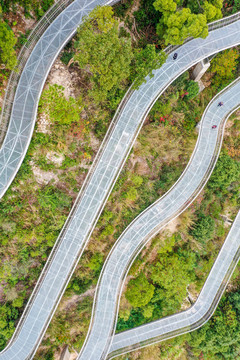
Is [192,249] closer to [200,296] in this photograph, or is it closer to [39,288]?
[200,296]

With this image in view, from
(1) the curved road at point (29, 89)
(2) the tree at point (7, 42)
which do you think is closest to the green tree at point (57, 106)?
(1) the curved road at point (29, 89)

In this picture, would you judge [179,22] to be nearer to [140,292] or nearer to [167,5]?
[167,5]

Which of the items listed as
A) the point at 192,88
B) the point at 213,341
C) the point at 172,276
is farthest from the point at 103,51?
the point at 213,341

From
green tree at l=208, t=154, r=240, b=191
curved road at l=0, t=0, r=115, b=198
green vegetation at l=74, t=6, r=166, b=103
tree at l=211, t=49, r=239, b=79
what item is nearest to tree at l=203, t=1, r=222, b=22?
tree at l=211, t=49, r=239, b=79

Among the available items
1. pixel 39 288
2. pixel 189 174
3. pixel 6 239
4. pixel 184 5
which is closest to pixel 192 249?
pixel 189 174

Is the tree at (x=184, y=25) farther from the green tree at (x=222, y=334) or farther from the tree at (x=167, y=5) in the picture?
the green tree at (x=222, y=334)

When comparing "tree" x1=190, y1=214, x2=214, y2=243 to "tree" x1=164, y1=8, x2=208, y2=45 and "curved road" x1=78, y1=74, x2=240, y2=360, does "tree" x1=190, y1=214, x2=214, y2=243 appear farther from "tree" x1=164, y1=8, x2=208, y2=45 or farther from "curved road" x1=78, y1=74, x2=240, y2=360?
"tree" x1=164, y1=8, x2=208, y2=45
